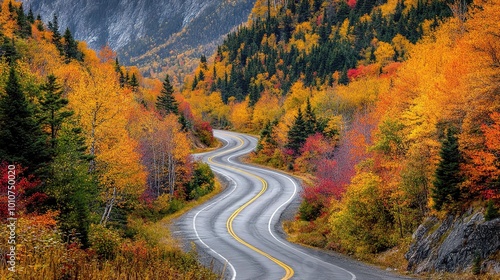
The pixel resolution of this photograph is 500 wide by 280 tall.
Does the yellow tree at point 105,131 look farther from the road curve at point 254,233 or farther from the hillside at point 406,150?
the hillside at point 406,150

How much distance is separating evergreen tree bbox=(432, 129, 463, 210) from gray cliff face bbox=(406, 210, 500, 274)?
109cm

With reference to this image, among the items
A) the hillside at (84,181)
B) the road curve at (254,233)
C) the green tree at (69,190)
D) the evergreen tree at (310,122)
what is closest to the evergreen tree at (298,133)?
the evergreen tree at (310,122)

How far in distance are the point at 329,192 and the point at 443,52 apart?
16.8 meters

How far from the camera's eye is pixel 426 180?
87.9ft

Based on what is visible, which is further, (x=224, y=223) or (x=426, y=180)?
(x=224, y=223)

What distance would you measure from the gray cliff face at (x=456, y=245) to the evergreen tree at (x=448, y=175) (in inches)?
43.1

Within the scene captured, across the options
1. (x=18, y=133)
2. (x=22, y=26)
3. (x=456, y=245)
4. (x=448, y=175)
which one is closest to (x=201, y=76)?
(x=22, y=26)

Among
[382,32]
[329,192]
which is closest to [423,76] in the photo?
[329,192]

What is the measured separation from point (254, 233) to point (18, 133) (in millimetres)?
21548

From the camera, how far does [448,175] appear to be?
76.6ft

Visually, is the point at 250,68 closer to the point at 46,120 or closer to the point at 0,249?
the point at 46,120

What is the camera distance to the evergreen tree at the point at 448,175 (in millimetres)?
23297

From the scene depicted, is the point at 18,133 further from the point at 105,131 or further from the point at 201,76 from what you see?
the point at 201,76

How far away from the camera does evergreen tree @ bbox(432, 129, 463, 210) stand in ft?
76.4
